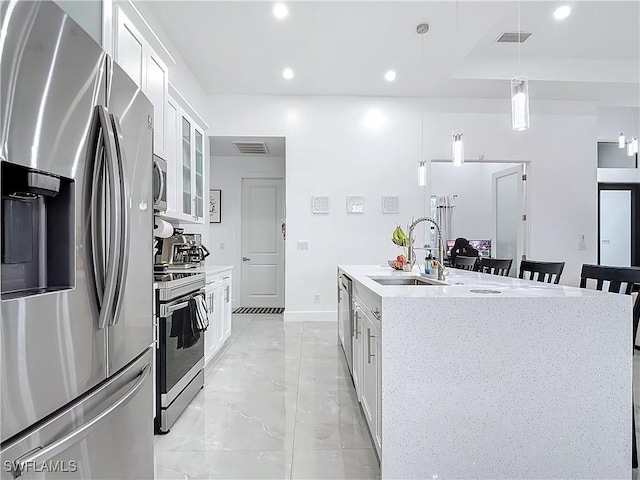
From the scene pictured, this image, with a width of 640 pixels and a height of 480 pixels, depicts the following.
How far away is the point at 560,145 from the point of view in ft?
18.5

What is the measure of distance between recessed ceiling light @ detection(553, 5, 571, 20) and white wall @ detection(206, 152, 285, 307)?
4.42 metres

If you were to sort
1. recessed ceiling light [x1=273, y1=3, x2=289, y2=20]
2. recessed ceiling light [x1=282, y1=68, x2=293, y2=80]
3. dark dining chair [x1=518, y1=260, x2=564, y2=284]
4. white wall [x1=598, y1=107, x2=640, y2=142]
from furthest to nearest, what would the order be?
white wall [x1=598, y1=107, x2=640, y2=142]
recessed ceiling light [x1=282, y1=68, x2=293, y2=80]
recessed ceiling light [x1=273, y1=3, x2=289, y2=20]
dark dining chair [x1=518, y1=260, x2=564, y2=284]

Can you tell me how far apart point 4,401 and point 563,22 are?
16.5 ft

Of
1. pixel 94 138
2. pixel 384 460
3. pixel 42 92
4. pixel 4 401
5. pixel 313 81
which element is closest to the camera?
pixel 4 401

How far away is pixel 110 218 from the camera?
1.13 meters

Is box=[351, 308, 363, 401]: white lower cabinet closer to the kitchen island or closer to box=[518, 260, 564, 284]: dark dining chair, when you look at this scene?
the kitchen island

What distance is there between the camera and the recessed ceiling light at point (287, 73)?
15.5ft

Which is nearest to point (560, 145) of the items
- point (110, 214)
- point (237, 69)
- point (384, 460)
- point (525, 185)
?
point (525, 185)

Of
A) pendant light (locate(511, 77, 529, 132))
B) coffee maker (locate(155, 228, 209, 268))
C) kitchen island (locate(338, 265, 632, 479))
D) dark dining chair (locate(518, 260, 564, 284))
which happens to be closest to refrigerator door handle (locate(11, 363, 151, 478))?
kitchen island (locate(338, 265, 632, 479))

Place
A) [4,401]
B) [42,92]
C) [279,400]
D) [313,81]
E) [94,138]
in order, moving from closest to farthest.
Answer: [4,401], [42,92], [94,138], [279,400], [313,81]

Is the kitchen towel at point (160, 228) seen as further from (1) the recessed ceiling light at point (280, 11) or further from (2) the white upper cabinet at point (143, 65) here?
(1) the recessed ceiling light at point (280, 11)

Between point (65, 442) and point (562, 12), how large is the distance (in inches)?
187

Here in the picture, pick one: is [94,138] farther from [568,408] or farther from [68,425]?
[568,408]

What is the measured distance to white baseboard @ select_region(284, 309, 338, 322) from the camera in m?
5.50
